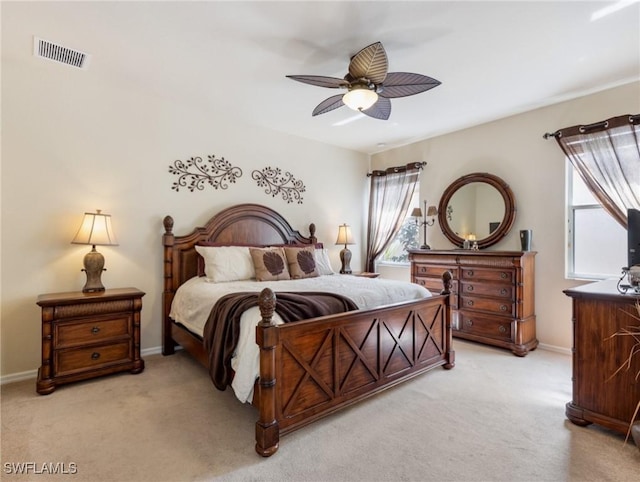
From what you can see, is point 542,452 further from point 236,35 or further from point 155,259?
point 155,259

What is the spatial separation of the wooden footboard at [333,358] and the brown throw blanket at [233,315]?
10 cm

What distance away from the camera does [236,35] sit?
96.8 inches

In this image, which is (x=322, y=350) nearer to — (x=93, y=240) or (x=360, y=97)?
(x=360, y=97)

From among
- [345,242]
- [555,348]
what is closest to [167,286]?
[345,242]

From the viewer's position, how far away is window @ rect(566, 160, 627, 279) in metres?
3.30

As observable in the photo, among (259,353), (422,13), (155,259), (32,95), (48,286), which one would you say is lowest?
(259,353)

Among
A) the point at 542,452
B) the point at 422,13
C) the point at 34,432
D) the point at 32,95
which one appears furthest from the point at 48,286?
the point at 542,452

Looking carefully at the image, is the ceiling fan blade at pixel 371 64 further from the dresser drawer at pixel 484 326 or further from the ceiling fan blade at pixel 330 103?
the dresser drawer at pixel 484 326

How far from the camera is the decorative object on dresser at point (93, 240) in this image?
292 centimetres

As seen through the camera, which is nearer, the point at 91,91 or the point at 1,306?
the point at 1,306

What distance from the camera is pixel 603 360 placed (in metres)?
2.06

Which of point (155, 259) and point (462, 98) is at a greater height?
point (462, 98)

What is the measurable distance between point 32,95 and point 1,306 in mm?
1908

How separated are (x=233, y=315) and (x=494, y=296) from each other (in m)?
3.03
